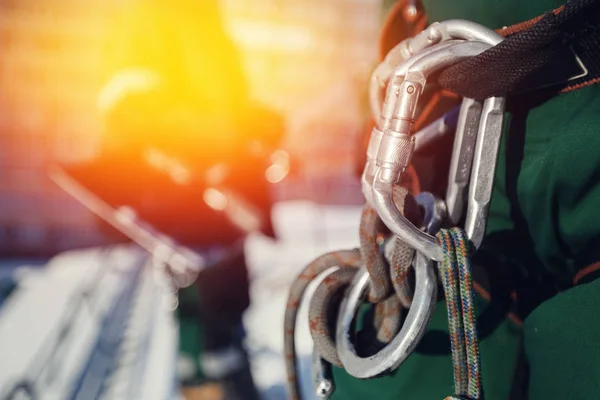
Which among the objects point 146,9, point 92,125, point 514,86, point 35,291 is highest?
point 146,9

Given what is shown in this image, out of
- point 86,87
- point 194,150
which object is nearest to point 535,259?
point 194,150

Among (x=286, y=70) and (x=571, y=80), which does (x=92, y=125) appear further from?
(x=571, y=80)

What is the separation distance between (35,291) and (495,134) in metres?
2.09

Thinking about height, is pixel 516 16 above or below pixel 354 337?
above

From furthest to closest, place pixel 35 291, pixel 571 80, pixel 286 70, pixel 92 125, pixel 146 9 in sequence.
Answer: pixel 286 70 < pixel 92 125 < pixel 35 291 < pixel 146 9 < pixel 571 80

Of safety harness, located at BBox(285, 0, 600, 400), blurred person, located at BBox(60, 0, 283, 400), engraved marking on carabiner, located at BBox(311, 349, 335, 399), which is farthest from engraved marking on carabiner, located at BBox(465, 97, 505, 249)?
blurred person, located at BBox(60, 0, 283, 400)

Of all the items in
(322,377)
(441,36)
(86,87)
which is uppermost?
(441,36)

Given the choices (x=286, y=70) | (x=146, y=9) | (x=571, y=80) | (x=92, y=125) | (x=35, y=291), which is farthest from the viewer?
(x=286, y=70)

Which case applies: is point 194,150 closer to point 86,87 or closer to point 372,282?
point 372,282

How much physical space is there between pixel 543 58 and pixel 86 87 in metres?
3.59

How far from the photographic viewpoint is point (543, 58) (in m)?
0.32

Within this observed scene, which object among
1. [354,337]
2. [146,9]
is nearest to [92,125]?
[146,9]

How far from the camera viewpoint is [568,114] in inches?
13.5

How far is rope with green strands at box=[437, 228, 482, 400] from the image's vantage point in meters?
0.33
